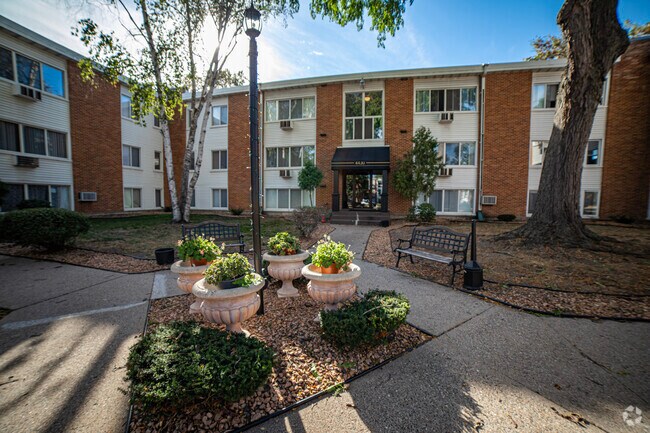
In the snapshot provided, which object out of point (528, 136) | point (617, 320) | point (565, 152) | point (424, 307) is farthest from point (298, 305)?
point (528, 136)

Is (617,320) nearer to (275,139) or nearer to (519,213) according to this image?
(519,213)

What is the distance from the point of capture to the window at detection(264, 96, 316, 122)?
59.5 ft

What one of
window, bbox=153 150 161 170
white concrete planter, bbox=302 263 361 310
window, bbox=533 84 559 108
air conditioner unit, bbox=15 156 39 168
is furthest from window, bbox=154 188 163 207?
window, bbox=533 84 559 108

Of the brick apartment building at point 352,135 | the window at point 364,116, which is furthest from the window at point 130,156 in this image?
the window at point 364,116

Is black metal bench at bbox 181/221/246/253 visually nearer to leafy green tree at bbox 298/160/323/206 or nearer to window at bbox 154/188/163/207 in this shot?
leafy green tree at bbox 298/160/323/206

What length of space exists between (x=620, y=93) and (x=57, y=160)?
3122 cm

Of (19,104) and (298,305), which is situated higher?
(19,104)

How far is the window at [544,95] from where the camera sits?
50.1 feet

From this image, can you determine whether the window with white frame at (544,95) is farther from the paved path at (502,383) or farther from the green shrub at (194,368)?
the green shrub at (194,368)

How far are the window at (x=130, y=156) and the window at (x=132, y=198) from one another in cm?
177

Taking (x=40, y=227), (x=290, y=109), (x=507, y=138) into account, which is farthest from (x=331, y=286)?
(x=290, y=109)

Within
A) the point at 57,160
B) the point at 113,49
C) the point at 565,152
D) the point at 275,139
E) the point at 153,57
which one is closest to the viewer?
the point at 565,152

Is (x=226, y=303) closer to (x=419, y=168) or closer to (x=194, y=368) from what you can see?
(x=194, y=368)

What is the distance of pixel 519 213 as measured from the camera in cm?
1563
